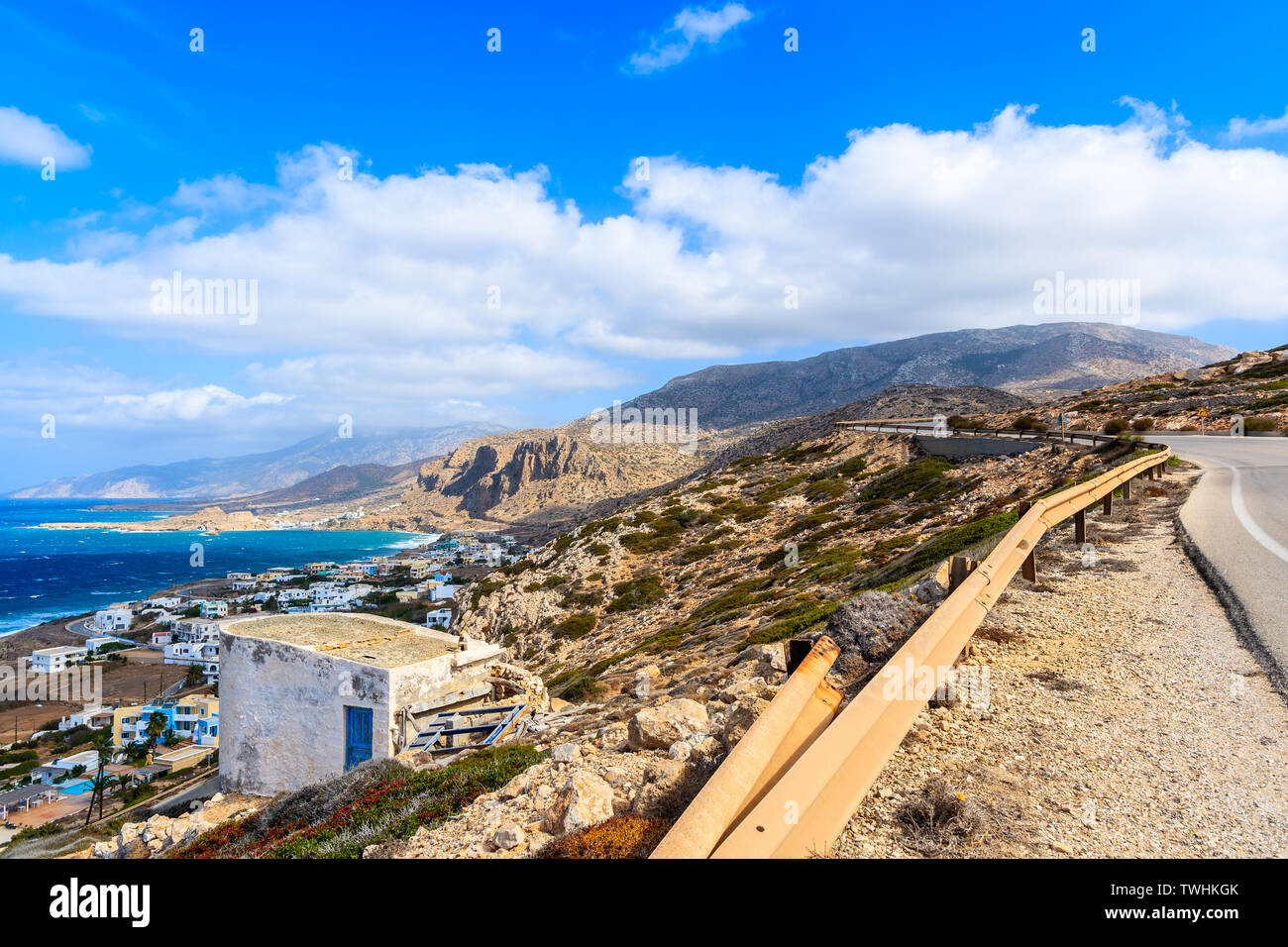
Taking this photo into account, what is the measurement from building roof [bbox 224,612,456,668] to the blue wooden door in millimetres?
1293

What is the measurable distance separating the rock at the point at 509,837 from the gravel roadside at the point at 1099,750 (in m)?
2.29

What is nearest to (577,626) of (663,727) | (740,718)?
(663,727)

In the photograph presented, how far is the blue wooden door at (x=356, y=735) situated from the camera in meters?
15.9

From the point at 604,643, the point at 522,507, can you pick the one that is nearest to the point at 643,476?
the point at 522,507

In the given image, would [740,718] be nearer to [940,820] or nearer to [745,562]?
[940,820]

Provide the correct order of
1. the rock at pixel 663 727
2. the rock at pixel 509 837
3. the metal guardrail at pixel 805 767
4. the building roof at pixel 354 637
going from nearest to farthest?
the metal guardrail at pixel 805 767
the rock at pixel 509 837
the rock at pixel 663 727
the building roof at pixel 354 637

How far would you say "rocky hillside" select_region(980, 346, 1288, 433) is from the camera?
120 ft

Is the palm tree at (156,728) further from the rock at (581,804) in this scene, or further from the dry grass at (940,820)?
the dry grass at (940,820)

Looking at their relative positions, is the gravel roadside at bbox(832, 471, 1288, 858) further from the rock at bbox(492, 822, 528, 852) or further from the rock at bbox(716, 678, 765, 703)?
→ the rock at bbox(492, 822, 528, 852)

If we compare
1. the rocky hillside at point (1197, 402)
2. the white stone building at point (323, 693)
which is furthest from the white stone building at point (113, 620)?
the rocky hillside at point (1197, 402)

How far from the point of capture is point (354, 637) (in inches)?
726

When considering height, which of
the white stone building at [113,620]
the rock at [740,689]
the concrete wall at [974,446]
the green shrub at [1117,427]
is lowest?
the white stone building at [113,620]
